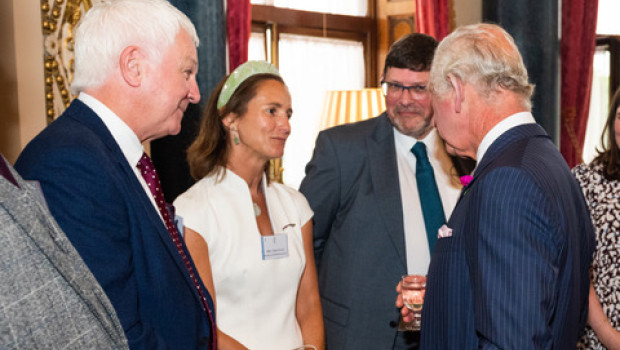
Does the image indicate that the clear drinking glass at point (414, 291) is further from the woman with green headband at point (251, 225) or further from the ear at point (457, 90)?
the ear at point (457, 90)

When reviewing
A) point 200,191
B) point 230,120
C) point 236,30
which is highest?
point 236,30

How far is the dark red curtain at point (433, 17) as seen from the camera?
18.5 feet

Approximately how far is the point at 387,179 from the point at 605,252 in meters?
1.07

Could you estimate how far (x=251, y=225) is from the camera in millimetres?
2322

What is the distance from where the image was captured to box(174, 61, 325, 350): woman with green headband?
223 cm

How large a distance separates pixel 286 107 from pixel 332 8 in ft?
11.8

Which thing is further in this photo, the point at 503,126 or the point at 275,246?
the point at 275,246

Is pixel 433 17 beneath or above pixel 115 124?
above

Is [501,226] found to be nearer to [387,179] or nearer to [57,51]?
[387,179]

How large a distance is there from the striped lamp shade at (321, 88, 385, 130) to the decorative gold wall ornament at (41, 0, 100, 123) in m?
1.98

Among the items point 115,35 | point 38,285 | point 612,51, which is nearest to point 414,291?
point 115,35

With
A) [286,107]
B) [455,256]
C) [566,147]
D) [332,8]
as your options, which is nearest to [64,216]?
[455,256]

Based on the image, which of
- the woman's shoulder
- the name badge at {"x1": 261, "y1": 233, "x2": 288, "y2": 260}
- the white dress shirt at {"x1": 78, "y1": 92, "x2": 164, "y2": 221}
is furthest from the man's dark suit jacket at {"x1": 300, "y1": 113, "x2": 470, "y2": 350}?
the white dress shirt at {"x1": 78, "y1": 92, "x2": 164, "y2": 221}

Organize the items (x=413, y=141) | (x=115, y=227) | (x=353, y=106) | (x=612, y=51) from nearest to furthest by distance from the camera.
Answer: (x=115, y=227) < (x=413, y=141) < (x=353, y=106) < (x=612, y=51)
